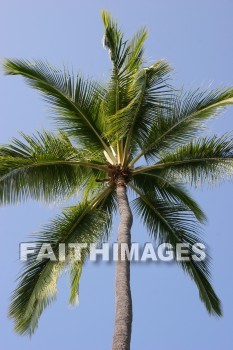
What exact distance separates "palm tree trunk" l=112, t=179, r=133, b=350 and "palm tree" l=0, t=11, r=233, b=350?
0.19 ft

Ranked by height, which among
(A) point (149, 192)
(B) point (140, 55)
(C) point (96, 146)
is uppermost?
(B) point (140, 55)

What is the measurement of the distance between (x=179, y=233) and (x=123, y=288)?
11.1 feet

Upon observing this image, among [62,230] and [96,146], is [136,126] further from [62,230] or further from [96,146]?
[62,230]

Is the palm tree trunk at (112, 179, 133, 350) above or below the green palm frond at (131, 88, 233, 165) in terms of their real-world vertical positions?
below

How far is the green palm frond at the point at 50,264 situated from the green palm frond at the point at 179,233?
1.11m

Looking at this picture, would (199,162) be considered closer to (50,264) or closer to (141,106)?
(141,106)

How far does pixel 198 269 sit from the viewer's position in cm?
1247

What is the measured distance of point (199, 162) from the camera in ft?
40.3

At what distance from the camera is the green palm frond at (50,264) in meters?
11.1

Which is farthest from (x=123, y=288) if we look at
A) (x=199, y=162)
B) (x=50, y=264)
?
(x=199, y=162)

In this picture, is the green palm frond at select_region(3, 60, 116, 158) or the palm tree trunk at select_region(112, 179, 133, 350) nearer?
the palm tree trunk at select_region(112, 179, 133, 350)

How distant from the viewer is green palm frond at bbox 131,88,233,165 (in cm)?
1188

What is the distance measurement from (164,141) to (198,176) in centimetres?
104

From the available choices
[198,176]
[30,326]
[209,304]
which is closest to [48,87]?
[198,176]
